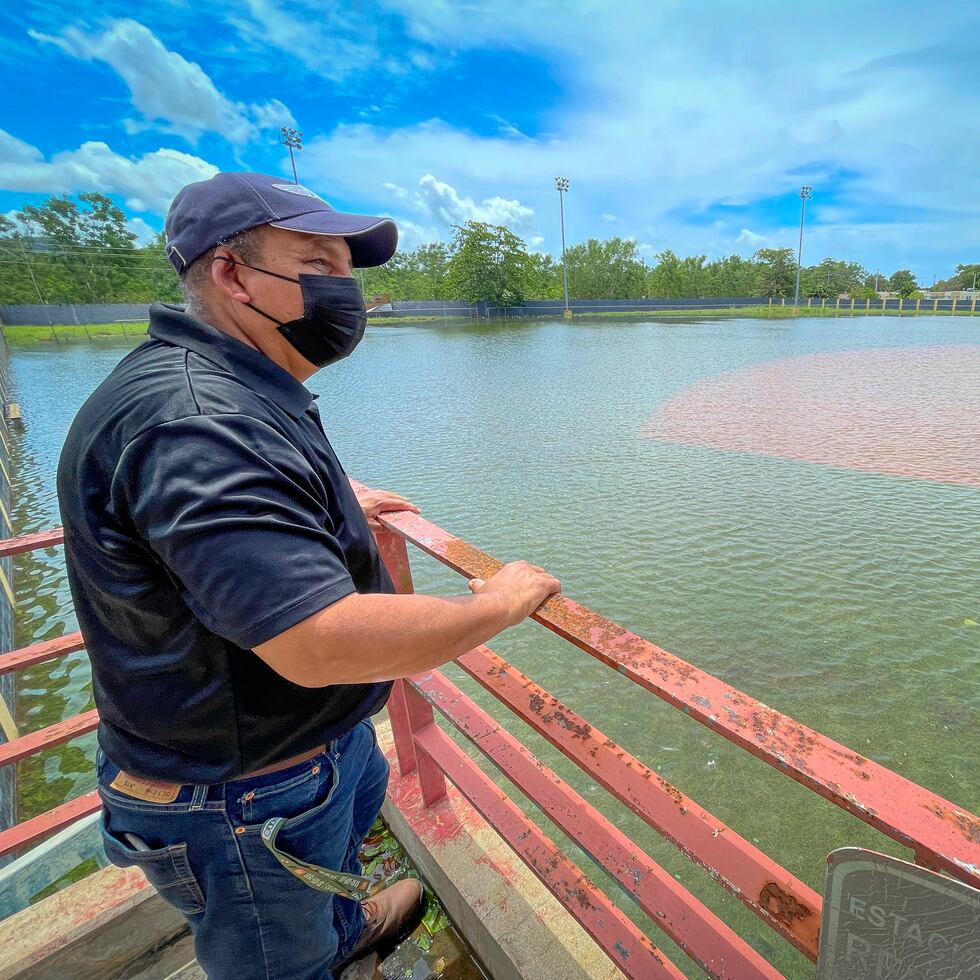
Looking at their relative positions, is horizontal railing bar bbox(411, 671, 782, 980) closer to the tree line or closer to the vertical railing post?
the vertical railing post

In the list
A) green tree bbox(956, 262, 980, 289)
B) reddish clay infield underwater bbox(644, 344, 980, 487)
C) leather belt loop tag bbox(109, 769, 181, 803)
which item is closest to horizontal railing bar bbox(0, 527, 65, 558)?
leather belt loop tag bbox(109, 769, 181, 803)

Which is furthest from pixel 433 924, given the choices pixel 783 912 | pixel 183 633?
pixel 183 633

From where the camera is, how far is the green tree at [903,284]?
66.9 meters

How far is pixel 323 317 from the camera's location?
1.15 metres

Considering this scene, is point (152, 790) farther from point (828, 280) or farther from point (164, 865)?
point (828, 280)

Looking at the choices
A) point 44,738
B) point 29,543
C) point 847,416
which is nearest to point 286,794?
point 44,738

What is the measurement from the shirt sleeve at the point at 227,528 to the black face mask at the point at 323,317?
0.39m

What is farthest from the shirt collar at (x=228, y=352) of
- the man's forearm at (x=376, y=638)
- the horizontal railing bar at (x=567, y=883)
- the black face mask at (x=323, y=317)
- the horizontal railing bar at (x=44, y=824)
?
the horizontal railing bar at (x=44, y=824)

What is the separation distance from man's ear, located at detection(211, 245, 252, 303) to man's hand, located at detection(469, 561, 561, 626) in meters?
0.71

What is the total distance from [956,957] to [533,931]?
3.98 ft

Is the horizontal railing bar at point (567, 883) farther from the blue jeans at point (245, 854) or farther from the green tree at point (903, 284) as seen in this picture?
the green tree at point (903, 284)

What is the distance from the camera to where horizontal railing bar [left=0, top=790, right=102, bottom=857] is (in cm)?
166

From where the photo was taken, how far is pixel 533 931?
4.92 feet

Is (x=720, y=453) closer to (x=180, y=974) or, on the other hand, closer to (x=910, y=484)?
(x=910, y=484)
